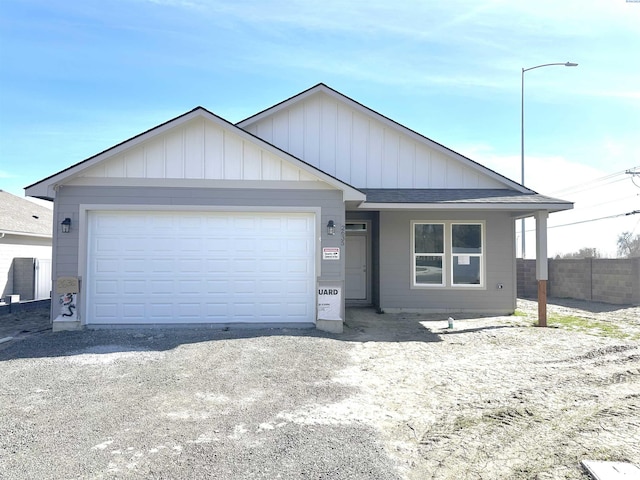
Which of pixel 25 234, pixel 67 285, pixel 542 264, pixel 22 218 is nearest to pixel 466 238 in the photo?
pixel 542 264

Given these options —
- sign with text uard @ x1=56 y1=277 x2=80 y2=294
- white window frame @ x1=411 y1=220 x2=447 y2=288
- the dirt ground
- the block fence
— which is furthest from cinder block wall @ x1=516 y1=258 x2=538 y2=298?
sign with text uard @ x1=56 y1=277 x2=80 y2=294

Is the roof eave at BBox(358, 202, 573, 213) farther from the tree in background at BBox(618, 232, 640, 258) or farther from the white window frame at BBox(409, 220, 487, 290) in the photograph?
the tree in background at BBox(618, 232, 640, 258)

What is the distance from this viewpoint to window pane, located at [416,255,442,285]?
1157 cm

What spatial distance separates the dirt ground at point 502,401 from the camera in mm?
3498

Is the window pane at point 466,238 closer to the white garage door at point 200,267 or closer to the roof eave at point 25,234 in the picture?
the white garage door at point 200,267

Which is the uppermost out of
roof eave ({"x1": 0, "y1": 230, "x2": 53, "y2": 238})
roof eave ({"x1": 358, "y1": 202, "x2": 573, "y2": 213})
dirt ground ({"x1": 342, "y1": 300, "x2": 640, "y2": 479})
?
roof eave ({"x1": 358, "y1": 202, "x2": 573, "y2": 213})

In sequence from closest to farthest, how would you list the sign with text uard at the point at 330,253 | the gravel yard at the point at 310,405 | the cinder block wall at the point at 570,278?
the gravel yard at the point at 310,405 < the sign with text uard at the point at 330,253 < the cinder block wall at the point at 570,278

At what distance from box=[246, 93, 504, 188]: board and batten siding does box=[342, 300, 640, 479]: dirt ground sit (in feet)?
14.8

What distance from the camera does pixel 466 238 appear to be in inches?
457

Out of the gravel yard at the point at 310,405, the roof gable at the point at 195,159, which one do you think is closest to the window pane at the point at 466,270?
the gravel yard at the point at 310,405

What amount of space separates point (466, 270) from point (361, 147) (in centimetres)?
437

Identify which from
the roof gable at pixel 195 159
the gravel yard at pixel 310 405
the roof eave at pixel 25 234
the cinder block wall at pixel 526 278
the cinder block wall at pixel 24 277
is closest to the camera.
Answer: the gravel yard at pixel 310 405

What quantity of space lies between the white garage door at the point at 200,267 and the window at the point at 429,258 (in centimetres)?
387

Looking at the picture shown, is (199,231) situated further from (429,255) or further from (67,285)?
(429,255)
